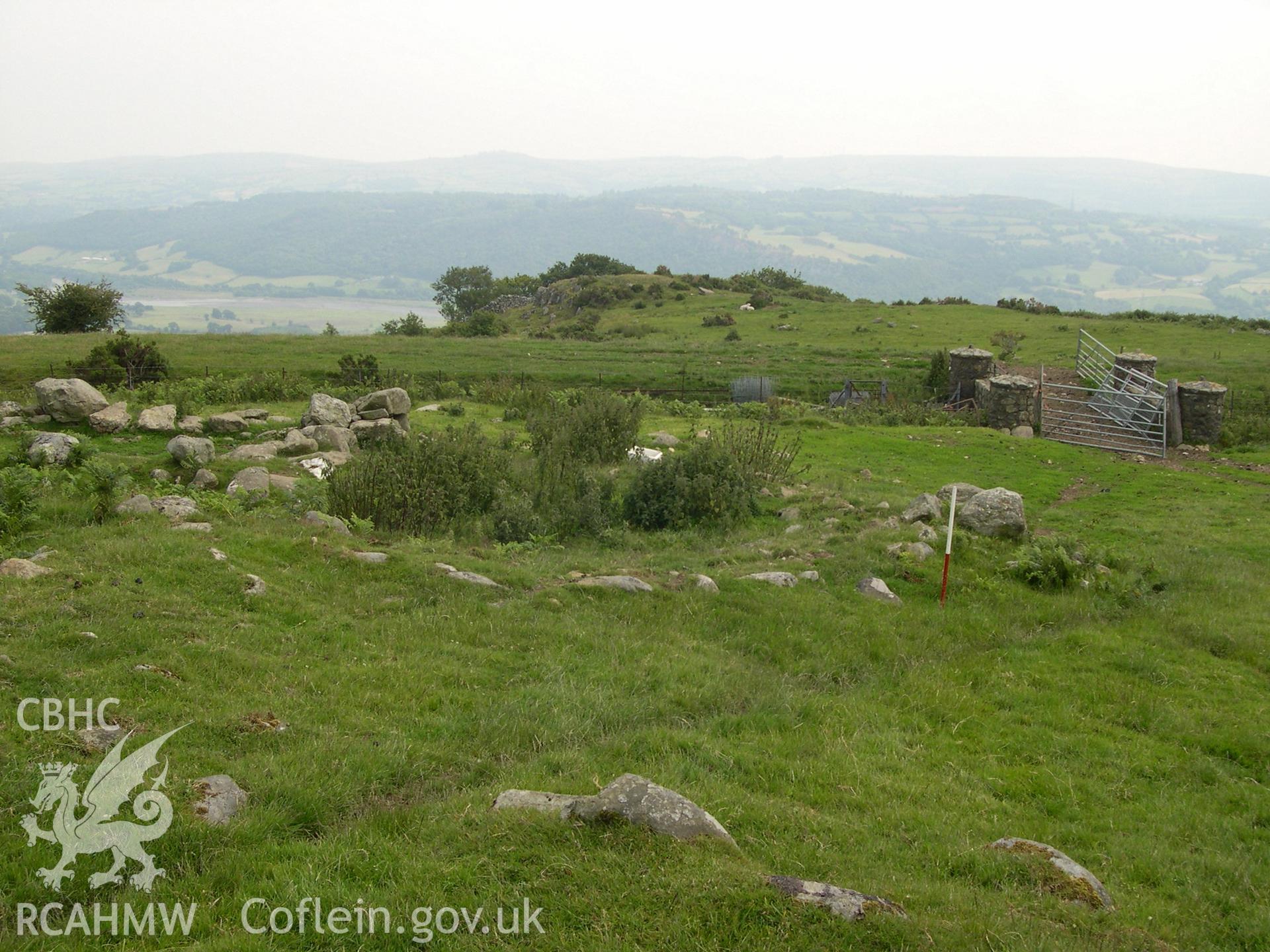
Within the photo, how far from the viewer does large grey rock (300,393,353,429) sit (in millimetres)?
21438

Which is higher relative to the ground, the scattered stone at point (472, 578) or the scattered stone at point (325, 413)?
the scattered stone at point (325, 413)

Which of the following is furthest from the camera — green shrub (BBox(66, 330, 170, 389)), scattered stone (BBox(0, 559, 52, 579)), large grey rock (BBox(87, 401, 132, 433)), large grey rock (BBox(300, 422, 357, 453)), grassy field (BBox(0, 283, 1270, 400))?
grassy field (BBox(0, 283, 1270, 400))

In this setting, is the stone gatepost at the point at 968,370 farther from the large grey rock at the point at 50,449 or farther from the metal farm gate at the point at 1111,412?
the large grey rock at the point at 50,449

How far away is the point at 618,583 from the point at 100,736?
656cm

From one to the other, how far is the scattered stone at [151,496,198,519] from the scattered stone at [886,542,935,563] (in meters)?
10.9

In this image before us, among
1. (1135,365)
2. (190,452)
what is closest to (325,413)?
(190,452)

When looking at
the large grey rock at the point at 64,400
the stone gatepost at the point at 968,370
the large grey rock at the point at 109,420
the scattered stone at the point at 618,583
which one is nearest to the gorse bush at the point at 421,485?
the scattered stone at the point at 618,583

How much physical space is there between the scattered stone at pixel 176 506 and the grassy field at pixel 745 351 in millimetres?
22781

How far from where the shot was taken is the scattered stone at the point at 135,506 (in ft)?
39.2

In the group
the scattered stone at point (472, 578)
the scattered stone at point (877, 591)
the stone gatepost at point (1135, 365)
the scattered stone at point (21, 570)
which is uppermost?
the stone gatepost at point (1135, 365)

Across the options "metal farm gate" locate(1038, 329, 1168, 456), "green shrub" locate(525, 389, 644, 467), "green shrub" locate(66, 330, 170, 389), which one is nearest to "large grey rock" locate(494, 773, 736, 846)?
"green shrub" locate(525, 389, 644, 467)

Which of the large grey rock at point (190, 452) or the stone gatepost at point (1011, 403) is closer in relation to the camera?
the large grey rock at point (190, 452)

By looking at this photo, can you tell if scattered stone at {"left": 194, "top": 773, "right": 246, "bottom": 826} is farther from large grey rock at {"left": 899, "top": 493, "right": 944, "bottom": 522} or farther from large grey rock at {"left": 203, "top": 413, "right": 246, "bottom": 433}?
large grey rock at {"left": 203, "top": 413, "right": 246, "bottom": 433}

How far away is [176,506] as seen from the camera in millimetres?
12695
